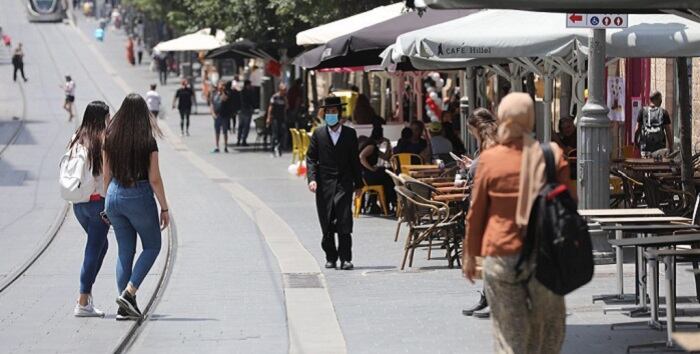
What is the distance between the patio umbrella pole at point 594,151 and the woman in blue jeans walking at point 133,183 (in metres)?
4.26

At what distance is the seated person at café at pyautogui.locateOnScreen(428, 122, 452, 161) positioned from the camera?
21094mm

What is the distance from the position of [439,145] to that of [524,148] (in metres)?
13.7

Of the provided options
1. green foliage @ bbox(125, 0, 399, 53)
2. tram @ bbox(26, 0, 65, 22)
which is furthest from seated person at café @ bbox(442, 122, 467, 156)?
tram @ bbox(26, 0, 65, 22)

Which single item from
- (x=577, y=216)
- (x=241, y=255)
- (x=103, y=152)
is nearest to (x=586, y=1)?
(x=577, y=216)

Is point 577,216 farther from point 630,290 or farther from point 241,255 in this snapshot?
point 241,255

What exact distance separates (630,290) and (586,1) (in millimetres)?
3992

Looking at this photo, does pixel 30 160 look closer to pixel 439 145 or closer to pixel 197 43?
pixel 197 43

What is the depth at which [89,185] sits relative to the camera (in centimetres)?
1196

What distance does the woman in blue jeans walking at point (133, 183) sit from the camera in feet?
37.6

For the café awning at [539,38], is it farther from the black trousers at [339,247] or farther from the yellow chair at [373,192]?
the yellow chair at [373,192]

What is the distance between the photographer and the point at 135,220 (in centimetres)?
1151

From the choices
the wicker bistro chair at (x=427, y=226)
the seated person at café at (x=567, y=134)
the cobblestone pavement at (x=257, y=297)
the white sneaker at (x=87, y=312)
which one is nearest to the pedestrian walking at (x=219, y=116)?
the cobblestone pavement at (x=257, y=297)

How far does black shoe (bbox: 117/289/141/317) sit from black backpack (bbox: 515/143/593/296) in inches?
187

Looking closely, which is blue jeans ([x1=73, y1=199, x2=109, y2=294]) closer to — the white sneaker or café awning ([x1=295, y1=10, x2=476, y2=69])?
the white sneaker
